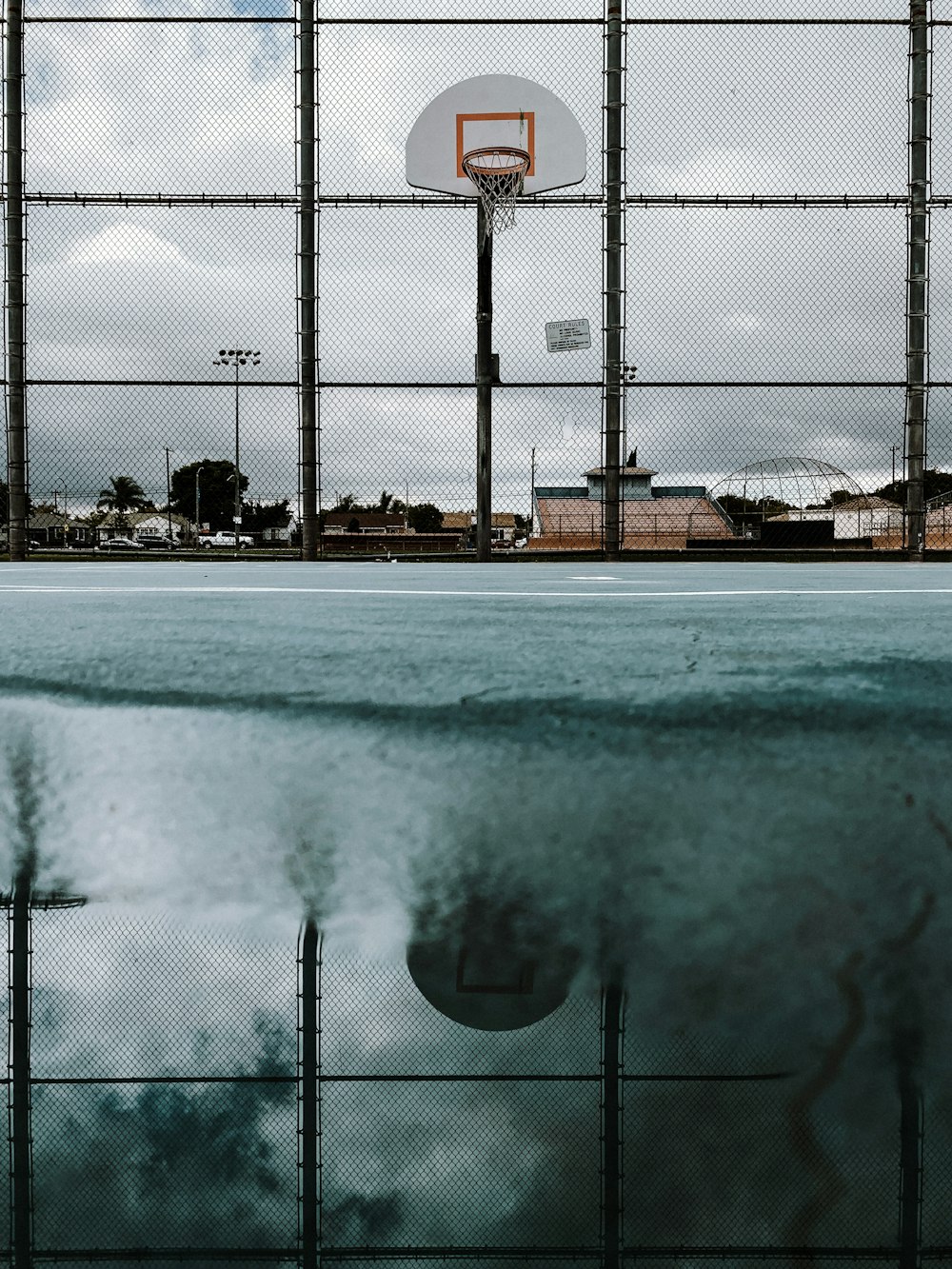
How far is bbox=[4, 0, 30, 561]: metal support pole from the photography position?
26.1 ft

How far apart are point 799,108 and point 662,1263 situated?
9366 mm

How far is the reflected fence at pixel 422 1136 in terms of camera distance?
1.07 ft

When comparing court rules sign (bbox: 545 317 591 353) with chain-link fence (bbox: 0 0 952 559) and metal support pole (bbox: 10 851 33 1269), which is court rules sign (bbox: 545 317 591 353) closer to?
chain-link fence (bbox: 0 0 952 559)

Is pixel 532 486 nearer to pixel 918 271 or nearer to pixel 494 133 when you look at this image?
pixel 494 133

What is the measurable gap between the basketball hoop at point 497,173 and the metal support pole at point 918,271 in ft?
10.2

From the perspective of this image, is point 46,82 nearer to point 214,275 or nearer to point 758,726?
point 214,275

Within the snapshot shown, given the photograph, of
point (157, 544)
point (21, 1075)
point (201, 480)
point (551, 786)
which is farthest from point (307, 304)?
point (157, 544)

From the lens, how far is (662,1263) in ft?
1.06

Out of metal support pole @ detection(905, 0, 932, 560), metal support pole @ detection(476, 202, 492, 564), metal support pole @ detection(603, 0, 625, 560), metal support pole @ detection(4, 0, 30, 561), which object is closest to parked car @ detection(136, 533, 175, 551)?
metal support pole @ detection(4, 0, 30, 561)

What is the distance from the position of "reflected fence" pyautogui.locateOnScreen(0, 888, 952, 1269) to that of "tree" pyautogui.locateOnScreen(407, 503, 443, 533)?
25.9 ft

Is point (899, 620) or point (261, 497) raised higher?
Answer: point (261, 497)

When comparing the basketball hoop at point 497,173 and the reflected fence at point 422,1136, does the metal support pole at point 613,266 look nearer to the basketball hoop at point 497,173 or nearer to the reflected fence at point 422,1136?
the basketball hoop at point 497,173

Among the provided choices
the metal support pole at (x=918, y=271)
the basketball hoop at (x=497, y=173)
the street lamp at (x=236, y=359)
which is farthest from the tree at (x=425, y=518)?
the metal support pole at (x=918, y=271)

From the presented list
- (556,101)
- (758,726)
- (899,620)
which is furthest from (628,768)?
(556,101)
